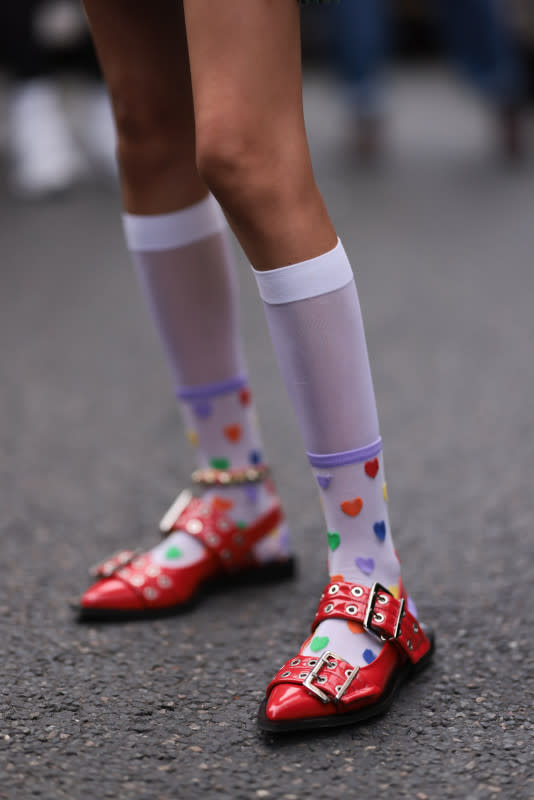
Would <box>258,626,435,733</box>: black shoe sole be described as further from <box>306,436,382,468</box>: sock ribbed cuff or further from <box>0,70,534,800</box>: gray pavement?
<box>306,436,382,468</box>: sock ribbed cuff

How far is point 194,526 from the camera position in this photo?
1.10 metres

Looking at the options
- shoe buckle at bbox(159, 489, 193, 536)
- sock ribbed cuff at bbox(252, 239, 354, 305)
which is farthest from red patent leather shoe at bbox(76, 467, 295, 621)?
sock ribbed cuff at bbox(252, 239, 354, 305)

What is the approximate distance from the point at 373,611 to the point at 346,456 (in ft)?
0.45

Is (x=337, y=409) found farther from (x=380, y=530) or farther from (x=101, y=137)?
(x=101, y=137)

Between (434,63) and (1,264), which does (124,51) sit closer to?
(1,264)

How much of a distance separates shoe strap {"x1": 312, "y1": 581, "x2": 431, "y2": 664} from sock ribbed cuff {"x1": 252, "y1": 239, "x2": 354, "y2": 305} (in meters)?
0.26

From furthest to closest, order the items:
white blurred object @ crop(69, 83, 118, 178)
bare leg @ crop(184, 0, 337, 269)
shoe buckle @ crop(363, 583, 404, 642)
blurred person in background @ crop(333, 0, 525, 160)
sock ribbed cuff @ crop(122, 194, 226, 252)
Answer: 1. white blurred object @ crop(69, 83, 118, 178)
2. blurred person in background @ crop(333, 0, 525, 160)
3. sock ribbed cuff @ crop(122, 194, 226, 252)
4. shoe buckle @ crop(363, 583, 404, 642)
5. bare leg @ crop(184, 0, 337, 269)

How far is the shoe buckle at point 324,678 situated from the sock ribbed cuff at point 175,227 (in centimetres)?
43

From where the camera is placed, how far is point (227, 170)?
778mm

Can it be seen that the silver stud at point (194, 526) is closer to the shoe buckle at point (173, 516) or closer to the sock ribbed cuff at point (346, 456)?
the shoe buckle at point (173, 516)

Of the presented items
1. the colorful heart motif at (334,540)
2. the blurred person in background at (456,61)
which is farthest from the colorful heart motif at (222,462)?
the blurred person in background at (456,61)

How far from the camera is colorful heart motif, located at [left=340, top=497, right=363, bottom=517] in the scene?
0.87m

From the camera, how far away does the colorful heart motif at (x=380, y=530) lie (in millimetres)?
889

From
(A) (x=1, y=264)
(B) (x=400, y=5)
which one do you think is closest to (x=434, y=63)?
(B) (x=400, y=5)
